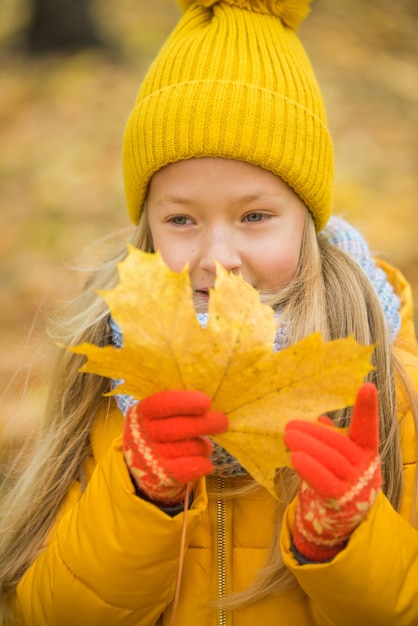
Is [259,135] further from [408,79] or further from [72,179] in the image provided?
[408,79]

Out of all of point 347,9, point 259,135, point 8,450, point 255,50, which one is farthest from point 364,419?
point 347,9

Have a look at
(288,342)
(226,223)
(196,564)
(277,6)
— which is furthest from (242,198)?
(196,564)

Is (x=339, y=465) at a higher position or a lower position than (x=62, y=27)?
higher

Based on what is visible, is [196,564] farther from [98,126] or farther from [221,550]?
[98,126]

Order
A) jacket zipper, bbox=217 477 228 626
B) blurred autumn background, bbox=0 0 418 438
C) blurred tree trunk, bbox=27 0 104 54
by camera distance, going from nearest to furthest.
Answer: jacket zipper, bbox=217 477 228 626
blurred autumn background, bbox=0 0 418 438
blurred tree trunk, bbox=27 0 104 54

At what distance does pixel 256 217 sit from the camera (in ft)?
5.98

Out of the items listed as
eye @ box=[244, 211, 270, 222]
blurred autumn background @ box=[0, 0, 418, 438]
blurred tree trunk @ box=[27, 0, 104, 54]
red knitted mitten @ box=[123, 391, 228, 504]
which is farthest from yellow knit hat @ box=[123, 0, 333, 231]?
blurred tree trunk @ box=[27, 0, 104, 54]

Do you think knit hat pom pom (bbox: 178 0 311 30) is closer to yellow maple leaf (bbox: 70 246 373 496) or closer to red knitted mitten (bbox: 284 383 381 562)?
yellow maple leaf (bbox: 70 246 373 496)

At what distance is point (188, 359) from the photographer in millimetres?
1223

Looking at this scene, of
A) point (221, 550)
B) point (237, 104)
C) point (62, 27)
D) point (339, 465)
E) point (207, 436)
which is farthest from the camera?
point (62, 27)

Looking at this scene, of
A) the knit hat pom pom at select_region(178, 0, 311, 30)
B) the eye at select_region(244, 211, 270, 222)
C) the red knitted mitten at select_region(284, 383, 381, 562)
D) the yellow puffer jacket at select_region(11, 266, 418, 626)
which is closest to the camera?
the red knitted mitten at select_region(284, 383, 381, 562)

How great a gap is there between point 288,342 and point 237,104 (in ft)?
1.94

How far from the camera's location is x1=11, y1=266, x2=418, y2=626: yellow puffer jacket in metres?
1.42

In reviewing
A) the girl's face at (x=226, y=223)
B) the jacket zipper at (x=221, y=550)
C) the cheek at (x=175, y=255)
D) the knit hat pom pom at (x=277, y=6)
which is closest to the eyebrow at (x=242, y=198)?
the girl's face at (x=226, y=223)
